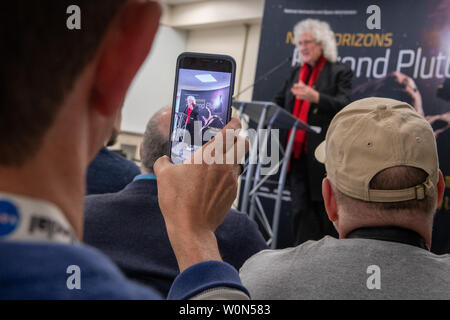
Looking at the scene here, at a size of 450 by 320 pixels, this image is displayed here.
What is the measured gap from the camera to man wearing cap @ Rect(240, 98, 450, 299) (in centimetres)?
74

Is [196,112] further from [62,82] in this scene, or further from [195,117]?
[62,82]

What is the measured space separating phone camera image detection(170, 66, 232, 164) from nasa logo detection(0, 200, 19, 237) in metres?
0.49

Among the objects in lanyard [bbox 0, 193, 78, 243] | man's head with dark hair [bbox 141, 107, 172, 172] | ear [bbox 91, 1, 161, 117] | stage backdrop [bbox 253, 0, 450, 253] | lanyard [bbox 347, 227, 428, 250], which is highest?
stage backdrop [bbox 253, 0, 450, 253]

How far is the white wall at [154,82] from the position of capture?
7.00m

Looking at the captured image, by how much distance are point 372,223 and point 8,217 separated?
2.32 feet

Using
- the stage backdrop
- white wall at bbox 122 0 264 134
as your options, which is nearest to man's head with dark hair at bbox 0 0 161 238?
the stage backdrop

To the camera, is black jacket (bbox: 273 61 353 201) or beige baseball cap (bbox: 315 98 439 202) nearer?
beige baseball cap (bbox: 315 98 439 202)

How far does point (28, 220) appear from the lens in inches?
10.2

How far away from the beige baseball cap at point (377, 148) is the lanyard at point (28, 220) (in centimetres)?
69

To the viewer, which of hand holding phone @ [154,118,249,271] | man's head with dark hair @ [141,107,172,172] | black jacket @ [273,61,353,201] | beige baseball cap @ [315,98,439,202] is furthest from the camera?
black jacket @ [273,61,353,201]

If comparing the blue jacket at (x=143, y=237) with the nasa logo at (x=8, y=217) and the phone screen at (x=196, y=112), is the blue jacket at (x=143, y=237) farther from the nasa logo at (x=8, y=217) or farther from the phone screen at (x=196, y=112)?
the nasa logo at (x=8, y=217)

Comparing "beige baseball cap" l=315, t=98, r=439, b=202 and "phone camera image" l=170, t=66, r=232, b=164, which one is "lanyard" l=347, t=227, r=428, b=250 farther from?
"phone camera image" l=170, t=66, r=232, b=164

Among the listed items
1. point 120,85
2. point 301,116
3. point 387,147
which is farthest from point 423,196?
point 301,116
